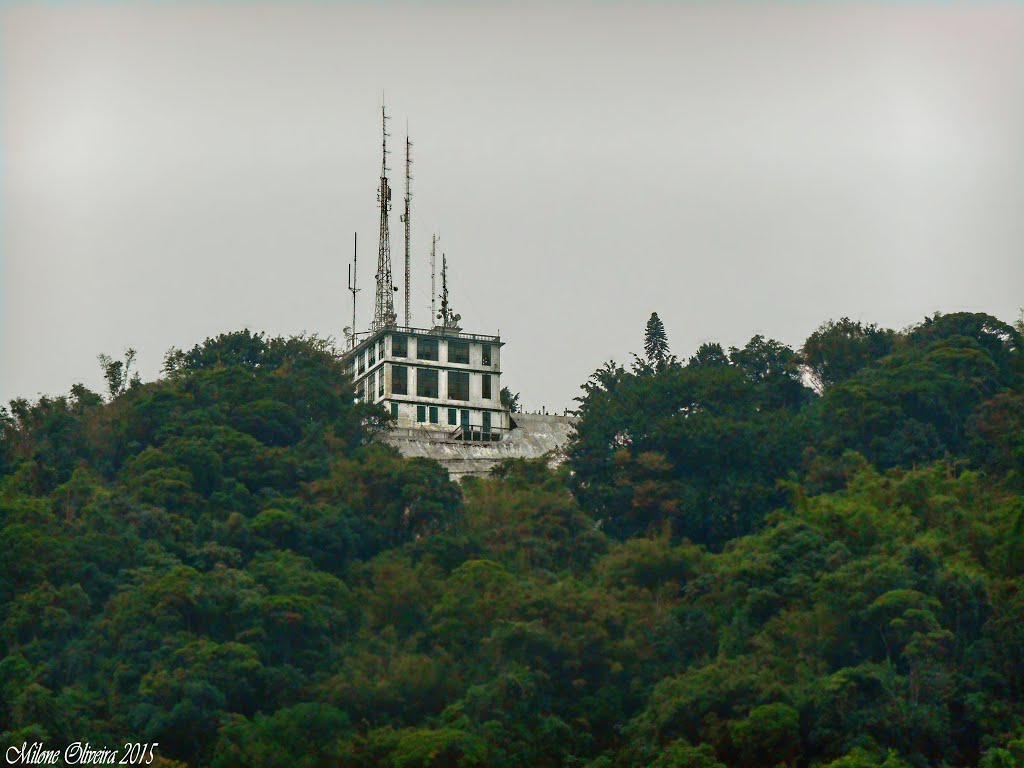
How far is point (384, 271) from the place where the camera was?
259ft

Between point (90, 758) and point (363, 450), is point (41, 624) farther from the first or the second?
point (363, 450)

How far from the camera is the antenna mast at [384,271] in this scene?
77688mm

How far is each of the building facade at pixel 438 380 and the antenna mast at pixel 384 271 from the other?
0.73m

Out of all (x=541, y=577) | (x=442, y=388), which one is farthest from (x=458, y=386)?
(x=541, y=577)

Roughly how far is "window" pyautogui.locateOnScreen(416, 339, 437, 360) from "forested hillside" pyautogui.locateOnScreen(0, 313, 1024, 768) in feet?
16.4

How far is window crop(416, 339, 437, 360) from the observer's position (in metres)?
76.4

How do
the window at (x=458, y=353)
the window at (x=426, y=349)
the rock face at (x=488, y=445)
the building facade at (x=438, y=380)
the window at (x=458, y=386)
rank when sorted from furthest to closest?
the window at (x=458, y=353), the window at (x=458, y=386), the window at (x=426, y=349), the building facade at (x=438, y=380), the rock face at (x=488, y=445)

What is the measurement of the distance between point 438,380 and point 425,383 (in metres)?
0.46

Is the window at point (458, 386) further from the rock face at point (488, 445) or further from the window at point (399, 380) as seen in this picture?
the rock face at point (488, 445)

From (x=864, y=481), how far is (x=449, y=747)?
15.2 m

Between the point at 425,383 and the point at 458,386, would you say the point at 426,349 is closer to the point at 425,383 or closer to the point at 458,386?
the point at 425,383

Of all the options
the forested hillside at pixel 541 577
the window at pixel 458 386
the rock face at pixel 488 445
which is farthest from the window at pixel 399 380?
the forested hillside at pixel 541 577

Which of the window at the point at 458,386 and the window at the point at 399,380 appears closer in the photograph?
the window at the point at 399,380

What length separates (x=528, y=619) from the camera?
55812 millimetres
